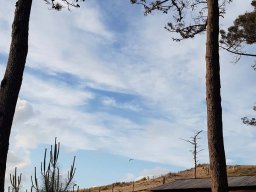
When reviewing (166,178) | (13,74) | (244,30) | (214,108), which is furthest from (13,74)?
(166,178)

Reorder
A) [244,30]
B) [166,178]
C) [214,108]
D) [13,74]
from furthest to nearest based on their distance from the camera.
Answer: [166,178], [244,30], [214,108], [13,74]

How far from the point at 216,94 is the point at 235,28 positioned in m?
16.6

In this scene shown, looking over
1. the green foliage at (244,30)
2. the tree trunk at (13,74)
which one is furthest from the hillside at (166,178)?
the tree trunk at (13,74)

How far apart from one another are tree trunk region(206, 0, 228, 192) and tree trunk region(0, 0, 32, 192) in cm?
529

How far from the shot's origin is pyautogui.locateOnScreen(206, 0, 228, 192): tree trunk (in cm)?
1222

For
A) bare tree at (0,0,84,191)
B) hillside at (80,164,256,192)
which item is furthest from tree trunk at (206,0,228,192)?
hillside at (80,164,256,192)

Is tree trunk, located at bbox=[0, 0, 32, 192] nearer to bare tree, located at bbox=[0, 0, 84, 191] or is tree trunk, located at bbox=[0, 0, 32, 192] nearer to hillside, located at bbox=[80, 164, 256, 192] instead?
bare tree, located at bbox=[0, 0, 84, 191]

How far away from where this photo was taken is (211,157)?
1234cm

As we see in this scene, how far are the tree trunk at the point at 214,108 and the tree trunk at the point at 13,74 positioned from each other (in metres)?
5.29

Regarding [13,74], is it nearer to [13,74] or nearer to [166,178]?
[13,74]

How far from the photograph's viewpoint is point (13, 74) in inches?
373

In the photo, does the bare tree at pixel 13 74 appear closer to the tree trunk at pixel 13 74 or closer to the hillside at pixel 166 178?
the tree trunk at pixel 13 74

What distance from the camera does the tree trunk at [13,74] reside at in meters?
8.89

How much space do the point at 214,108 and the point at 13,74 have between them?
5.56 m
